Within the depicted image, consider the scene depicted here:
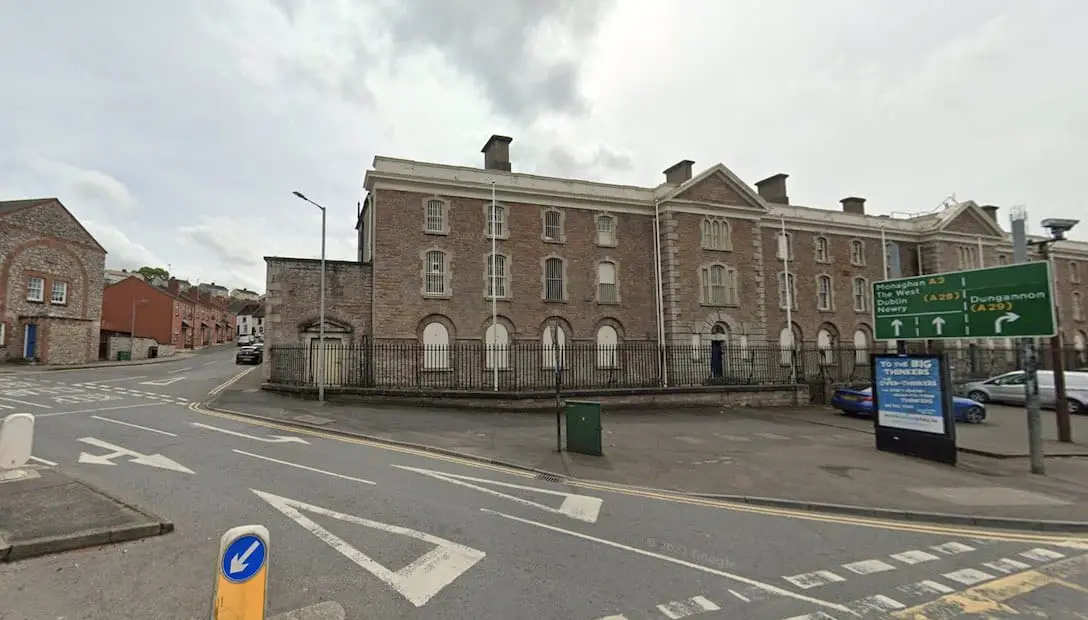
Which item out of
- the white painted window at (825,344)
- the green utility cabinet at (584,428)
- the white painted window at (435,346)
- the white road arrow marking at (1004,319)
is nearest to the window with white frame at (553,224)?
the white painted window at (435,346)

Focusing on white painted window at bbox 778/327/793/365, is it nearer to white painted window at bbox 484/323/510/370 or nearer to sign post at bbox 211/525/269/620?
white painted window at bbox 484/323/510/370

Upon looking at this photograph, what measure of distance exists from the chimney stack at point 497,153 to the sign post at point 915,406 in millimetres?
20926

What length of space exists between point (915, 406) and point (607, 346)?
16656 mm

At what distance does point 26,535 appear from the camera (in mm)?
5613

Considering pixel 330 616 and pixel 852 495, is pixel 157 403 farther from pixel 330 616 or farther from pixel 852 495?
pixel 852 495

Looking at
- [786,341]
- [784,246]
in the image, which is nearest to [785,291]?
[784,246]

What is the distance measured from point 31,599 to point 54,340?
42997 millimetres

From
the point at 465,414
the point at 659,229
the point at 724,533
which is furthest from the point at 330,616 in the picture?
the point at 659,229

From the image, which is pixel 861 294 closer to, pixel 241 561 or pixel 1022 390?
pixel 1022 390

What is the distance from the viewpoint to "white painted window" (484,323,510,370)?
25922mm

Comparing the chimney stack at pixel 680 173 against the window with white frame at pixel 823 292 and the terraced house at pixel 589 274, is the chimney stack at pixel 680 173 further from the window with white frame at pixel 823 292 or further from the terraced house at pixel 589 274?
the window with white frame at pixel 823 292

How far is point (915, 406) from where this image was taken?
13023 millimetres

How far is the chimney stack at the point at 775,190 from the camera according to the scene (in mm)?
35562

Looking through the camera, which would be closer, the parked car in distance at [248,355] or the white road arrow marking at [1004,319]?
the white road arrow marking at [1004,319]
